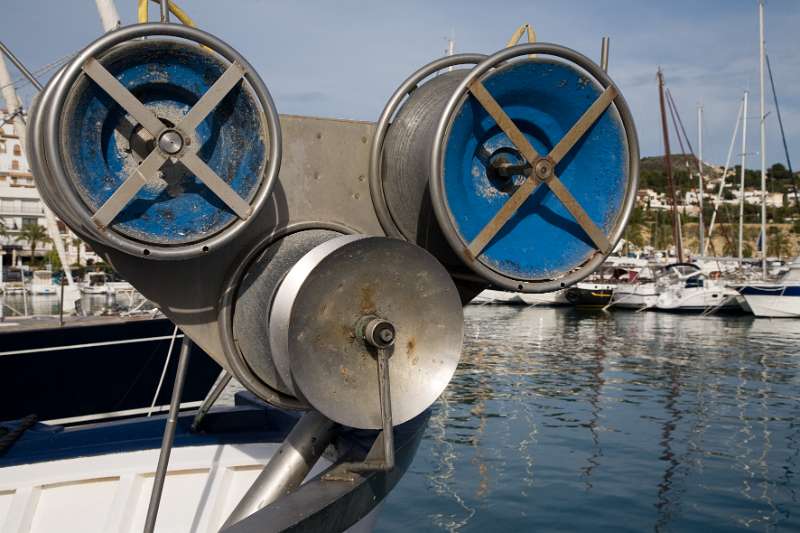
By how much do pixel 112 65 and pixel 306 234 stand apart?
4.25 feet

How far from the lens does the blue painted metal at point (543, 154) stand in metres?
4.04

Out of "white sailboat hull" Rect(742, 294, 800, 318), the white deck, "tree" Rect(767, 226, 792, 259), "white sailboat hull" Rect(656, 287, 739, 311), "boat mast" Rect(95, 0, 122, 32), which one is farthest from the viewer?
"tree" Rect(767, 226, 792, 259)

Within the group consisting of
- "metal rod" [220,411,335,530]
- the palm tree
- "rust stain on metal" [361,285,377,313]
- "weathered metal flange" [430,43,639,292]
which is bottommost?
the palm tree

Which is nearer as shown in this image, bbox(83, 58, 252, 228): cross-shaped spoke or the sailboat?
bbox(83, 58, 252, 228): cross-shaped spoke

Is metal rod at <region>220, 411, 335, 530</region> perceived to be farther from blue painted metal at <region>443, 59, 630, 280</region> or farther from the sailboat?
the sailboat

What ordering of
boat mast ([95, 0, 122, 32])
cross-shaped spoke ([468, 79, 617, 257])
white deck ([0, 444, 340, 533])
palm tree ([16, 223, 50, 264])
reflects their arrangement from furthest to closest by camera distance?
palm tree ([16, 223, 50, 264]) < boat mast ([95, 0, 122, 32]) < white deck ([0, 444, 340, 533]) < cross-shaped spoke ([468, 79, 617, 257])

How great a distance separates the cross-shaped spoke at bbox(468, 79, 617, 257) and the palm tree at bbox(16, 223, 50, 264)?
10474 cm

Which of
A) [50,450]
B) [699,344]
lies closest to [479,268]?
[50,450]

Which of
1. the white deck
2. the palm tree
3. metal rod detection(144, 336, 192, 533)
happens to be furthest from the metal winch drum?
the palm tree

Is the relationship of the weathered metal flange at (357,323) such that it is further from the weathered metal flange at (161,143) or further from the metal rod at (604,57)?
the metal rod at (604,57)

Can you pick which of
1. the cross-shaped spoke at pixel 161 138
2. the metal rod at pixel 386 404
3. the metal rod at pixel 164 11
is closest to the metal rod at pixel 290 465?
the metal rod at pixel 386 404

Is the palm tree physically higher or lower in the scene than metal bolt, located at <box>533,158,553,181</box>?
lower

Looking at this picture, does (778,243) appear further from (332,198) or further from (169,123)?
(169,123)

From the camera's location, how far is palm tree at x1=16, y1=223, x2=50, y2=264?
99488 mm
